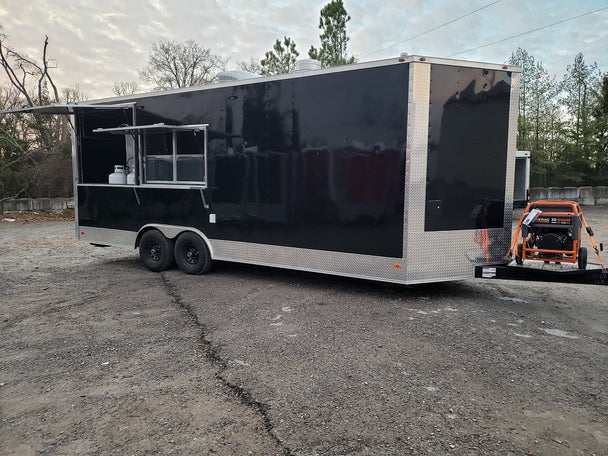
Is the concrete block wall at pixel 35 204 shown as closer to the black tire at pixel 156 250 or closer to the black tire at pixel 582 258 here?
the black tire at pixel 156 250

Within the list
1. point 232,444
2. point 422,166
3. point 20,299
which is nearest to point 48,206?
point 20,299

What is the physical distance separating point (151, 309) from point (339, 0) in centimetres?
1890

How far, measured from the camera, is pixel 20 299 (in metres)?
6.27

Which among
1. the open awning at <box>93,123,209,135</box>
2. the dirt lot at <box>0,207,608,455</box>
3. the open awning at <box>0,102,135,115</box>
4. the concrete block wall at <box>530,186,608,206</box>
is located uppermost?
the open awning at <box>0,102,135,115</box>

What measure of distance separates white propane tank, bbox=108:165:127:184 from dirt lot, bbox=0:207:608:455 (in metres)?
2.15

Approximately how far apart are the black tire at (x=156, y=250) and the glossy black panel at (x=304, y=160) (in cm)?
46

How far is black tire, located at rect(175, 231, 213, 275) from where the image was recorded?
744 centimetres

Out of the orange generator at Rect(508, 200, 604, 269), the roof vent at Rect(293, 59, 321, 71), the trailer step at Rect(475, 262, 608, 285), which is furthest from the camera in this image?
the roof vent at Rect(293, 59, 321, 71)

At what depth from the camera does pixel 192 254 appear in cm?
771

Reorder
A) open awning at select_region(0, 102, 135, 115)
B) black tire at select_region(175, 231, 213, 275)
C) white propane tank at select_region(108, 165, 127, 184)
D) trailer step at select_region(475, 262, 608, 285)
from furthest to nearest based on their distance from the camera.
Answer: white propane tank at select_region(108, 165, 127, 184) → open awning at select_region(0, 102, 135, 115) → black tire at select_region(175, 231, 213, 275) → trailer step at select_region(475, 262, 608, 285)

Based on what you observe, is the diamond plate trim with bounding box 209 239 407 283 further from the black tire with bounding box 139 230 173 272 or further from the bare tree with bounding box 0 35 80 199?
the bare tree with bounding box 0 35 80 199

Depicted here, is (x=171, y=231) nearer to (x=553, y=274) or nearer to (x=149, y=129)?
(x=149, y=129)

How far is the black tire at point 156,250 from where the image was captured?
7.83 meters

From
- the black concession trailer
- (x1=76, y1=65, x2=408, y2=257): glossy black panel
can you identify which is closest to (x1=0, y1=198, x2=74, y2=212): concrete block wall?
the black concession trailer
